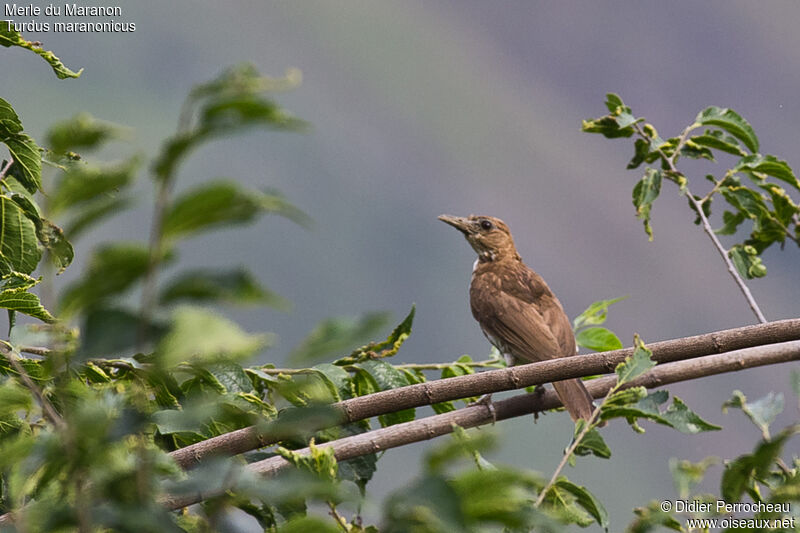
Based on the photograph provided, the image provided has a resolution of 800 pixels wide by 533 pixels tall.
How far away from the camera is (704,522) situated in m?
1.74

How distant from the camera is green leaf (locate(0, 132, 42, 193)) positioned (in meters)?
2.40

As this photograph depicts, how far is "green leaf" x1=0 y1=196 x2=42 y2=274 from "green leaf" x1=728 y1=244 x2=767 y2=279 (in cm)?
275

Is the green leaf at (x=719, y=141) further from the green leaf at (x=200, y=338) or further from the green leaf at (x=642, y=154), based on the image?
the green leaf at (x=200, y=338)

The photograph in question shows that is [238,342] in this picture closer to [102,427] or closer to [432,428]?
[102,427]

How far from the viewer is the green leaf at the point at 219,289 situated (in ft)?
2.37

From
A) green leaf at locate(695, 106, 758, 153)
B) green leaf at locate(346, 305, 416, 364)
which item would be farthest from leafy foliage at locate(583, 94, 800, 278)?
green leaf at locate(346, 305, 416, 364)

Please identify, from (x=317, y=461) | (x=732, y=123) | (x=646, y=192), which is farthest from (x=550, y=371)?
(x=732, y=123)

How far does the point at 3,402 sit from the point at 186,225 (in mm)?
374

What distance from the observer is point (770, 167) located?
3.42m

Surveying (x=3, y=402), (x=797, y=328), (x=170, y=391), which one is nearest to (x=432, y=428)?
(x=170, y=391)

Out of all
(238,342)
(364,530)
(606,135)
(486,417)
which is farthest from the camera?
(606,135)

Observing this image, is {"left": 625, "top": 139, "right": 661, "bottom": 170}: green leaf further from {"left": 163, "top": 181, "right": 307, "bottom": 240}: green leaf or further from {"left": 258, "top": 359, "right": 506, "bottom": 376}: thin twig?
{"left": 163, "top": 181, "right": 307, "bottom": 240}: green leaf

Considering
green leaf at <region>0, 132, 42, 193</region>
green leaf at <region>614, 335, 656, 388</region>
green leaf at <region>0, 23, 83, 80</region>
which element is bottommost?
green leaf at <region>614, 335, 656, 388</region>

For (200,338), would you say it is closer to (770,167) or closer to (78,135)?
(78,135)
